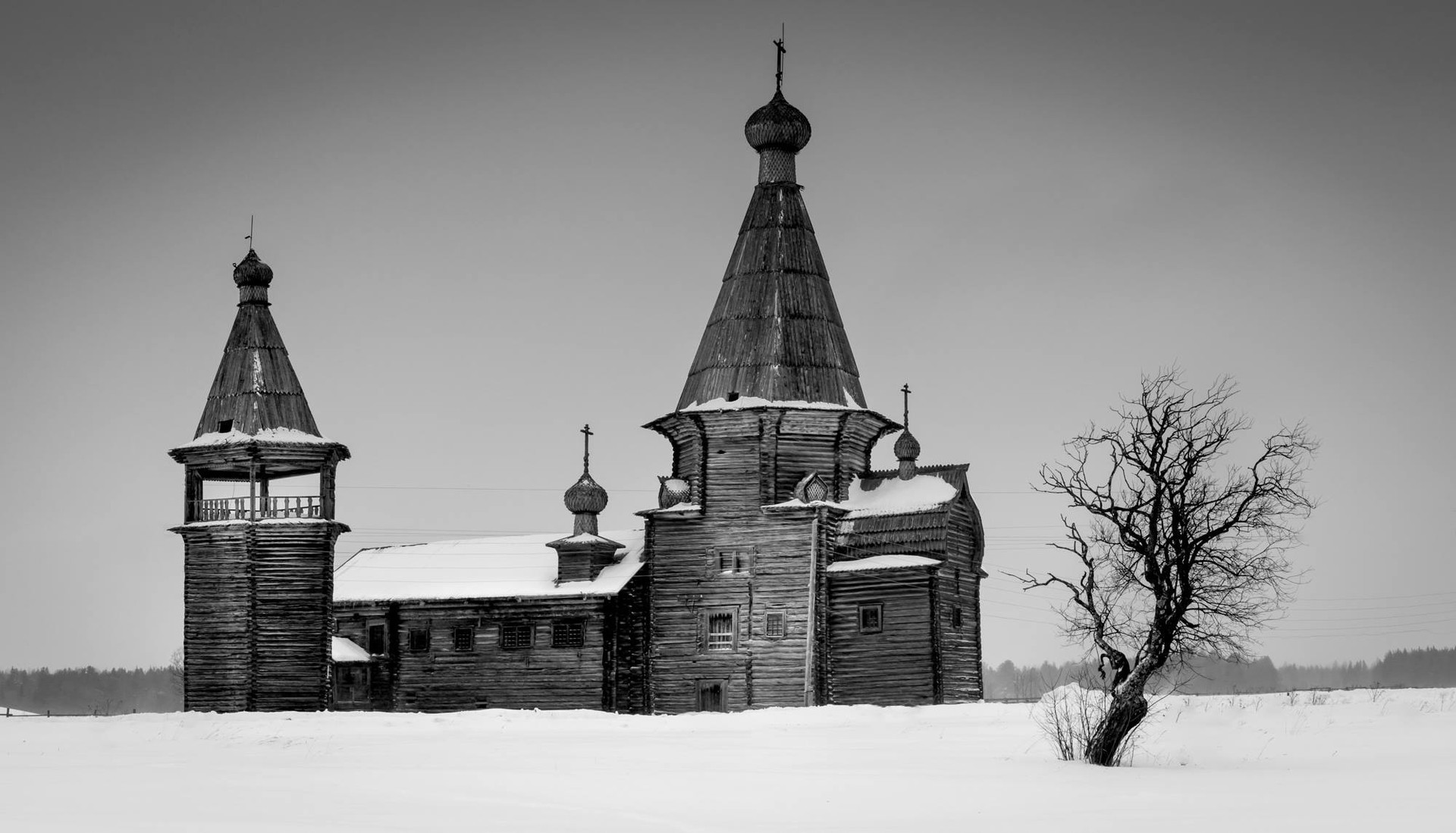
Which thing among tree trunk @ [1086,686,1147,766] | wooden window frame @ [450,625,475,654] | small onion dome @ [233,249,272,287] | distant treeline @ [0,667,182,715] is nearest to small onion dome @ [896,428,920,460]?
wooden window frame @ [450,625,475,654]

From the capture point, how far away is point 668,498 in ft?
163

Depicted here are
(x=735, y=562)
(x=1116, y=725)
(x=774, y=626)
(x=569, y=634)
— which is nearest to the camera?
(x=1116, y=725)

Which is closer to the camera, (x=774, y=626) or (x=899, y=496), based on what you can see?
(x=774, y=626)

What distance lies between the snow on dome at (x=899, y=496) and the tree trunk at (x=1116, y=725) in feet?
74.3

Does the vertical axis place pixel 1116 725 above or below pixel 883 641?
below

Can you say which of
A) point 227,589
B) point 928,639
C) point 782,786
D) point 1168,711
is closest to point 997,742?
point 1168,711

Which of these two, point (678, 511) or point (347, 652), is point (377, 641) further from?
point (678, 511)

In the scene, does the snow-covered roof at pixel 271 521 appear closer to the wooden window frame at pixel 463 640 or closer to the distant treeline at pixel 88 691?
the wooden window frame at pixel 463 640

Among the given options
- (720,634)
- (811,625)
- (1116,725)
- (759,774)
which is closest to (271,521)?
(720,634)

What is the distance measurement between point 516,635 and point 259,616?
24.9 ft

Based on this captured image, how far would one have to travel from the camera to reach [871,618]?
4722 cm

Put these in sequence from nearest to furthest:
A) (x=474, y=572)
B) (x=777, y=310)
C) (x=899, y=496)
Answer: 1. (x=899, y=496)
2. (x=777, y=310)
3. (x=474, y=572)

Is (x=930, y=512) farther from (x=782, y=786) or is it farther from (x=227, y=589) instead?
(x=782, y=786)

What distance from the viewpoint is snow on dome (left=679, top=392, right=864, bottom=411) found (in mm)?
48500
